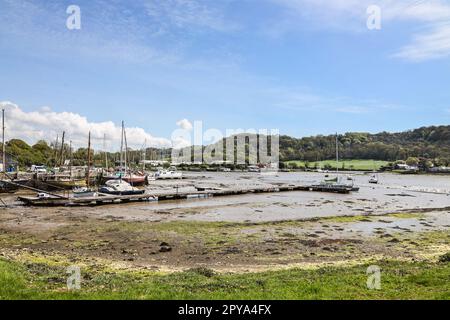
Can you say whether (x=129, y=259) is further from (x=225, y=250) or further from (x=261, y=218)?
(x=261, y=218)

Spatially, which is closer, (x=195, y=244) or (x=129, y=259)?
(x=129, y=259)

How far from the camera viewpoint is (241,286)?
12562 millimetres

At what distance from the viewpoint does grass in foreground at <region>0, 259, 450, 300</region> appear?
1073cm

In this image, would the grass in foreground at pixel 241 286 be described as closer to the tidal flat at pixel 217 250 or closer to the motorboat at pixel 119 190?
the tidal flat at pixel 217 250

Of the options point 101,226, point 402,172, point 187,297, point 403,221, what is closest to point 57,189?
point 101,226

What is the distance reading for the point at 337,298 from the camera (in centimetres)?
1048

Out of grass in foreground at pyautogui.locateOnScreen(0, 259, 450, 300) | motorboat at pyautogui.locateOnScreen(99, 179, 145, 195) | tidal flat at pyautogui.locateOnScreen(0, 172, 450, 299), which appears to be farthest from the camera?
motorboat at pyautogui.locateOnScreen(99, 179, 145, 195)

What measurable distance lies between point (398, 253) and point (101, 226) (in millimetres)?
24345

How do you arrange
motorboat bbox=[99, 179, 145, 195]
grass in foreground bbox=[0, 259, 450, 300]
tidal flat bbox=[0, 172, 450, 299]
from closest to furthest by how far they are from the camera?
grass in foreground bbox=[0, 259, 450, 300], tidal flat bbox=[0, 172, 450, 299], motorboat bbox=[99, 179, 145, 195]

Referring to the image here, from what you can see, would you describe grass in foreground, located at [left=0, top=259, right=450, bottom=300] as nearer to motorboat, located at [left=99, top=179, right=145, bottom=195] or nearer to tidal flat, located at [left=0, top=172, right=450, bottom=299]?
tidal flat, located at [left=0, top=172, right=450, bottom=299]

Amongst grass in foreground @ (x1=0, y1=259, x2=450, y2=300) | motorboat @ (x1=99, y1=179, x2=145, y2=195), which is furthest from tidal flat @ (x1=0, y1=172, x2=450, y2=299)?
motorboat @ (x1=99, y1=179, x2=145, y2=195)

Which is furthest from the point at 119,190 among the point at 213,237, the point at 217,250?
the point at 217,250

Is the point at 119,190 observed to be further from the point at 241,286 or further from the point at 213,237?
the point at 241,286

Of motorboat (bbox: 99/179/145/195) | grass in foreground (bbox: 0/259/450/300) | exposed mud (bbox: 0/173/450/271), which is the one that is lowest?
exposed mud (bbox: 0/173/450/271)
